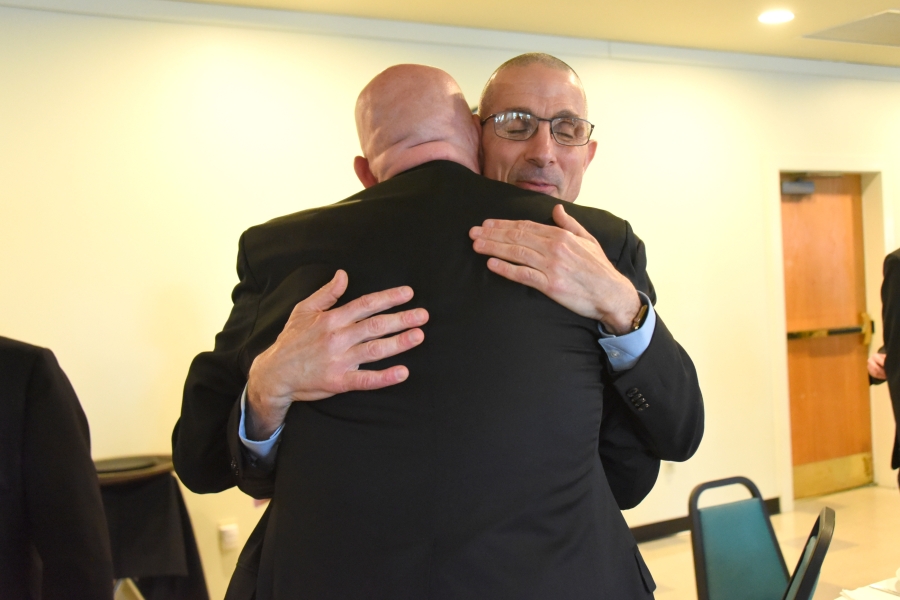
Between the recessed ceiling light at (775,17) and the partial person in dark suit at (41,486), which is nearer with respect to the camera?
the partial person in dark suit at (41,486)

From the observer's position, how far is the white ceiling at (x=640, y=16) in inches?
169

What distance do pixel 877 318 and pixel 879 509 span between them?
1553mm

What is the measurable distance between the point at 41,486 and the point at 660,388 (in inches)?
46.8

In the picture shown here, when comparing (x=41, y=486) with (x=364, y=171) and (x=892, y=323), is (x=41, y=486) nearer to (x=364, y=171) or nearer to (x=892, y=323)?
(x=364, y=171)

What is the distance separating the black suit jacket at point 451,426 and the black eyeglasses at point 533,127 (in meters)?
0.53

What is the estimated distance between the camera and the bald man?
101 centimetres

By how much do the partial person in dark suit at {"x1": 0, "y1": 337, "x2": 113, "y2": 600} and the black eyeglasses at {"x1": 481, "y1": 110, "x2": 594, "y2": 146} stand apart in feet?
3.53

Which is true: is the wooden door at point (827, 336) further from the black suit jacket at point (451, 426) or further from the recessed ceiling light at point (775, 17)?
the black suit jacket at point (451, 426)

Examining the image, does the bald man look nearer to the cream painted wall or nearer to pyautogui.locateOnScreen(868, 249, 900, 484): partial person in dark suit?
pyautogui.locateOnScreen(868, 249, 900, 484): partial person in dark suit

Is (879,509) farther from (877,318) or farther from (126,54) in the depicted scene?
(126,54)

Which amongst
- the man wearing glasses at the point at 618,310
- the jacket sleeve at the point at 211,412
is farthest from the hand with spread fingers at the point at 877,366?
the jacket sleeve at the point at 211,412

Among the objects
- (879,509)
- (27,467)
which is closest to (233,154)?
(27,467)

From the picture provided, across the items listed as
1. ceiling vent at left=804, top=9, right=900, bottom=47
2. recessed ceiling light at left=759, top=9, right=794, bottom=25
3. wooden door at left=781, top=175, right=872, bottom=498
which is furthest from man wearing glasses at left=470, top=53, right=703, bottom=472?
wooden door at left=781, top=175, right=872, bottom=498

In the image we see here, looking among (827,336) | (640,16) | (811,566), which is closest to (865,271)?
(827,336)
